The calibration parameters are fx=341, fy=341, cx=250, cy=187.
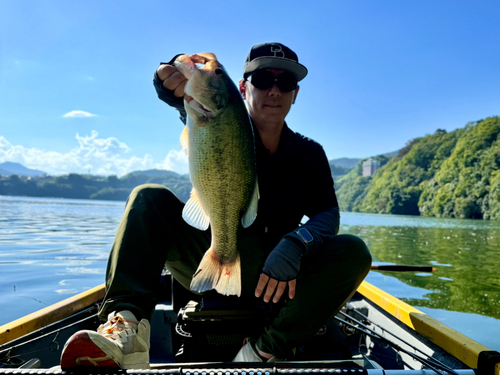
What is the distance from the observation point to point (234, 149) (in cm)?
193

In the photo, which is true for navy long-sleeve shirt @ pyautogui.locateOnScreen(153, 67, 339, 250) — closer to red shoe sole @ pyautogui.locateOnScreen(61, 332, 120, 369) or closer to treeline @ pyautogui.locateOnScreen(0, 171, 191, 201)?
red shoe sole @ pyautogui.locateOnScreen(61, 332, 120, 369)

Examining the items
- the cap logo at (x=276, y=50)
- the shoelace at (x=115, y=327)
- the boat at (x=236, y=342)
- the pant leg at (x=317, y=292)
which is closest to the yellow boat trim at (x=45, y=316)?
the boat at (x=236, y=342)

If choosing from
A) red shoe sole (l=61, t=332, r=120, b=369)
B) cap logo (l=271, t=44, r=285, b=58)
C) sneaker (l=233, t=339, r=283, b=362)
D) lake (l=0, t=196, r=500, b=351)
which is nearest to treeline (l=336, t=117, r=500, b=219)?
lake (l=0, t=196, r=500, b=351)

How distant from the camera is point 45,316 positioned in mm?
2742

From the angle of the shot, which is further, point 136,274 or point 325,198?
point 325,198

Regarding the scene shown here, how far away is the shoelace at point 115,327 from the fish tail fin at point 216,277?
14.9 inches

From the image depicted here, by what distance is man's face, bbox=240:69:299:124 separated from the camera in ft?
8.95

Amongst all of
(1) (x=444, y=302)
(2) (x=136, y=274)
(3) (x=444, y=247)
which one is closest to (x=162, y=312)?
(2) (x=136, y=274)

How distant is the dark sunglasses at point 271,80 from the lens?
106 inches

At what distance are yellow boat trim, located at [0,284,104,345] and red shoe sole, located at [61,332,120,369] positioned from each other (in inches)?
50.0

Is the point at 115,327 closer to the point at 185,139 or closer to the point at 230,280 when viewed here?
the point at 230,280

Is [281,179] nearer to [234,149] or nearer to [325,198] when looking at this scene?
[325,198]

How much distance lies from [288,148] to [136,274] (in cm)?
153

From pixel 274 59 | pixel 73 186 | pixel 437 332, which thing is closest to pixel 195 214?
pixel 274 59
